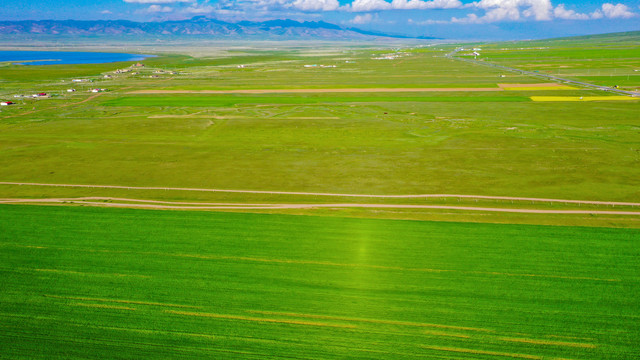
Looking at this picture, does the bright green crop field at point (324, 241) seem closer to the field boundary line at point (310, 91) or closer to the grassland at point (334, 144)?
the grassland at point (334, 144)

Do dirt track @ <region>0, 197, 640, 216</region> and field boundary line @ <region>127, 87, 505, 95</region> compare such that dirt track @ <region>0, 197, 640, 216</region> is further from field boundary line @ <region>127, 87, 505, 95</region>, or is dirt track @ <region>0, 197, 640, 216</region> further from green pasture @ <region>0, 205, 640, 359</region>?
field boundary line @ <region>127, 87, 505, 95</region>

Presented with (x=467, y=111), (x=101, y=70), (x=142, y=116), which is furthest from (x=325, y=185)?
(x=101, y=70)

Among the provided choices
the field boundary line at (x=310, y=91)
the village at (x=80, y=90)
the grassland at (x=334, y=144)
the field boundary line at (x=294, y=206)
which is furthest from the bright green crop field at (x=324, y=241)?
the village at (x=80, y=90)

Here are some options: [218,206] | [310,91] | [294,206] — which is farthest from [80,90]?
[294,206]

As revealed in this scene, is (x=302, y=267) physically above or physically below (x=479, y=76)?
below

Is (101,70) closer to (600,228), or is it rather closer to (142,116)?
(142,116)

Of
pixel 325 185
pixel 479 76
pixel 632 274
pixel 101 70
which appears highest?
pixel 101 70
